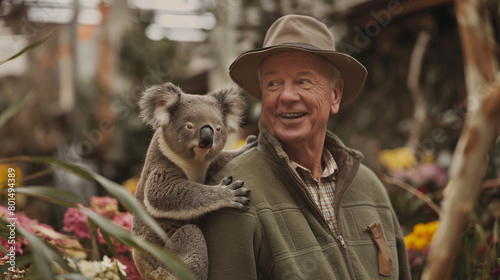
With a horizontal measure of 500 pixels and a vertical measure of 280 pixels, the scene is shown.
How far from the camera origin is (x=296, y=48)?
6.26ft

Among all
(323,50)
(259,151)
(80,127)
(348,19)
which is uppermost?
(348,19)

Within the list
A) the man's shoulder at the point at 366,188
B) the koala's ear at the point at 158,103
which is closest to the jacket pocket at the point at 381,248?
the man's shoulder at the point at 366,188

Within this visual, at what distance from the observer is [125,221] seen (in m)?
2.31

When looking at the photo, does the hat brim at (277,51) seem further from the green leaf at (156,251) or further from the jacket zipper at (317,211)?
the green leaf at (156,251)

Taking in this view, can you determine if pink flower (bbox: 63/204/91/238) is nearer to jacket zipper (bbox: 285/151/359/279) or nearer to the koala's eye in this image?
the koala's eye

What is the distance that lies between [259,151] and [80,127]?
6.63m

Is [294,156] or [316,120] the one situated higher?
[316,120]

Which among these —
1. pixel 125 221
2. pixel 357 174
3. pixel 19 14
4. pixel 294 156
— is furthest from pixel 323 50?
pixel 19 14

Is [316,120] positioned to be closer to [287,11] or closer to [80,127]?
[287,11]

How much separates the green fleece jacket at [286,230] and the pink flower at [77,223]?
69 cm

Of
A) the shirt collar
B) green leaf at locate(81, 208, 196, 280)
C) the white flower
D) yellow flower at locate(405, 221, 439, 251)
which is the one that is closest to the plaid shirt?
the shirt collar

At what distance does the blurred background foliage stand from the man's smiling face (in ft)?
1.86

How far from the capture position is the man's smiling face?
196cm

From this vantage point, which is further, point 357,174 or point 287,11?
point 287,11
